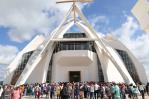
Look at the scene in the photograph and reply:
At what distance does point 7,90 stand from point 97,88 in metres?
7.47

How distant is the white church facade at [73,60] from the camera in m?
35.1

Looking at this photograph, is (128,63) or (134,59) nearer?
(134,59)

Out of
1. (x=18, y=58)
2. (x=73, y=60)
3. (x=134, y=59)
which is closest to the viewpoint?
(x=73, y=60)

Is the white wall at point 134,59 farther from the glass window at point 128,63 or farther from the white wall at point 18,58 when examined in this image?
the white wall at point 18,58

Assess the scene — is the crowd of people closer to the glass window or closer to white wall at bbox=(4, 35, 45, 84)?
white wall at bbox=(4, 35, 45, 84)

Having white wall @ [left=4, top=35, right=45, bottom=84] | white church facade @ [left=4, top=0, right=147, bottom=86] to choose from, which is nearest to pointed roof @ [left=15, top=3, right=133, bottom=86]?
white church facade @ [left=4, top=0, right=147, bottom=86]

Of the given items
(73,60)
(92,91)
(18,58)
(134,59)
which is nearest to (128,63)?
(134,59)

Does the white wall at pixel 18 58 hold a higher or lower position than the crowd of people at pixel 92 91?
higher

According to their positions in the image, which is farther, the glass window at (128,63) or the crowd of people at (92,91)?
the glass window at (128,63)

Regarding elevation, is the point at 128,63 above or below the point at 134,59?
below

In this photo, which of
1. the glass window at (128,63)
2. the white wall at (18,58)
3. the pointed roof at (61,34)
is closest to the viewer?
the pointed roof at (61,34)

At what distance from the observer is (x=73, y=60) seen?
36.1 meters

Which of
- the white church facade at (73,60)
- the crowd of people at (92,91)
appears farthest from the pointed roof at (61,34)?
the crowd of people at (92,91)

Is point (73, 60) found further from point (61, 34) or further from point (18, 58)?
point (18, 58)
